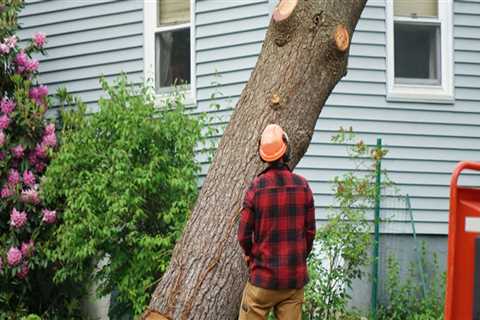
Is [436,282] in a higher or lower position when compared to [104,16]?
lower

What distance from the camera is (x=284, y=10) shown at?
6777 millimetres

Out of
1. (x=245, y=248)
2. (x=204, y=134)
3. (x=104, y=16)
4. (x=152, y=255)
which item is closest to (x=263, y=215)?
(x=245, y=248)

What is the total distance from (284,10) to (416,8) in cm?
423

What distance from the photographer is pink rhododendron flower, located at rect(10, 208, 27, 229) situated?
10.1 meters

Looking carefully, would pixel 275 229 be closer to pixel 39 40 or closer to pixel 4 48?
pixel 4 48

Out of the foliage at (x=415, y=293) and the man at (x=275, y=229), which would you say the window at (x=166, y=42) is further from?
the man at (x=275, y=229)

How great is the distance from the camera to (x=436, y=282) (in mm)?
10039

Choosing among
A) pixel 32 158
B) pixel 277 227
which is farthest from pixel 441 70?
pixel 277 227

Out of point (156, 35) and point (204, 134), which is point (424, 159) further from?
point (156, 35)

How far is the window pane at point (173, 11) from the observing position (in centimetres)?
1101

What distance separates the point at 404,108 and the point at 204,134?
6.86 feet

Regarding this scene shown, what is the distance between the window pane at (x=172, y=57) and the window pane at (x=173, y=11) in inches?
5.5

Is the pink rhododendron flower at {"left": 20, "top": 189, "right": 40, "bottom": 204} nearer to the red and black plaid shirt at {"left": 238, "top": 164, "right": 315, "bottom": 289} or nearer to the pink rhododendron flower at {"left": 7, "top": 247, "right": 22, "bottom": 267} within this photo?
the pink rhododendron flower at {"left": 7, "top": 247, "right": 22, "bottom": 267}

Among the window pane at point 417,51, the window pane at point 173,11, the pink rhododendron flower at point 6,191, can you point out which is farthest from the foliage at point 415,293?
the pink rhododendron flower at point 6,191
